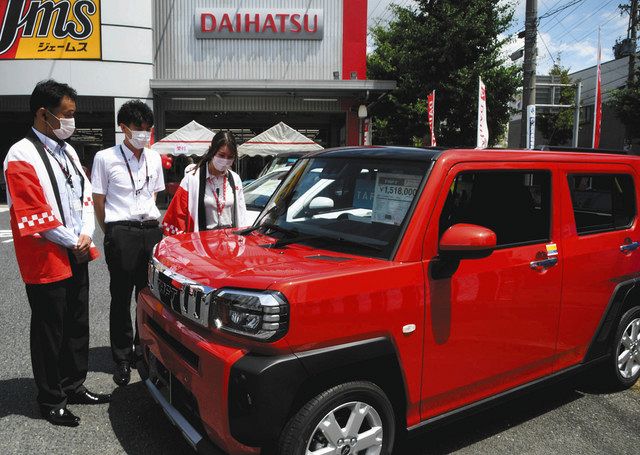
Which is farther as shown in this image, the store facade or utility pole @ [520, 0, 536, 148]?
the store facade

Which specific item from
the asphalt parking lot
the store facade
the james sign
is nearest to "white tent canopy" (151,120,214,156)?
the store facade

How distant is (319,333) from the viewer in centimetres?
219

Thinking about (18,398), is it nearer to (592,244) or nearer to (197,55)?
(592,244)

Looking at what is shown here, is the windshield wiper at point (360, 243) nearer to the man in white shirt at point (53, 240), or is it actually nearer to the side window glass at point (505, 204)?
the side window glass at point (505, 204)

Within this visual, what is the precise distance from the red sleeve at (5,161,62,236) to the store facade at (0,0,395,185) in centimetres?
1377

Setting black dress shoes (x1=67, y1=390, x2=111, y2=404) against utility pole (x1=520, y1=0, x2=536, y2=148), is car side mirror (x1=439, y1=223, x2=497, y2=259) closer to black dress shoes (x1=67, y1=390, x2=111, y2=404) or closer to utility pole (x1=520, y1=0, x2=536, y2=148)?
black dress shoes (x1=67, y1=390, x2=111, y2=404)

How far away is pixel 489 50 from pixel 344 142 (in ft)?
20.6

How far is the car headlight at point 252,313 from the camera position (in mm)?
2109

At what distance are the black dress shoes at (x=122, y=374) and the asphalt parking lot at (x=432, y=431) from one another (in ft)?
0.19

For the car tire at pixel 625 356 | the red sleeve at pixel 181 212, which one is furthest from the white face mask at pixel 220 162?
the car tire at pixel 625 356

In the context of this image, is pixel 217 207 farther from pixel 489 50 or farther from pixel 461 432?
pixel 489 50

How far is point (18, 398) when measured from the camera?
3463 mm

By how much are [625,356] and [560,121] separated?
3326 centimetres

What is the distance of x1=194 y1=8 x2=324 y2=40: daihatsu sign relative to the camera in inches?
719
